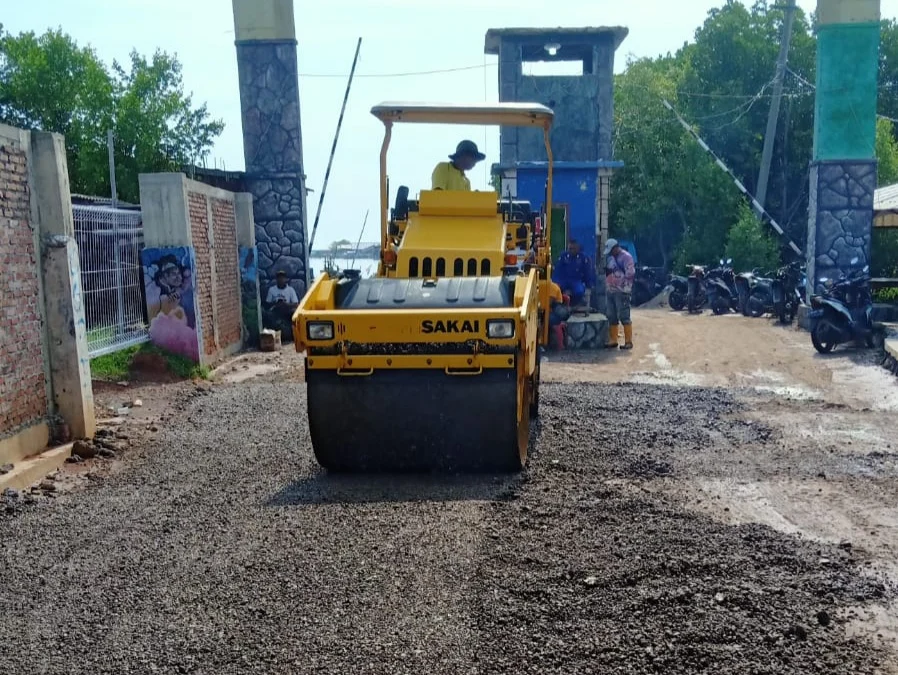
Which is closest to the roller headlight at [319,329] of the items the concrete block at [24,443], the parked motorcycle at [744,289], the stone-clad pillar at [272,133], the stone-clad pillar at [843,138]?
the concrete block at [24,443]

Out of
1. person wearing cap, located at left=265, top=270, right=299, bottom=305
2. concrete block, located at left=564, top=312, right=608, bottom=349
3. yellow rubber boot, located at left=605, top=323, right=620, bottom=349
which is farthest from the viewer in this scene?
person wearing cap, located at left=265, top=270, right=299, bottom=305

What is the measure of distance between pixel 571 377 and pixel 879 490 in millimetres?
5794

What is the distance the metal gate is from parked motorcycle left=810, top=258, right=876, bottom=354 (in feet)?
31.5

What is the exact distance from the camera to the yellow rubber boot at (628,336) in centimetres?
1454

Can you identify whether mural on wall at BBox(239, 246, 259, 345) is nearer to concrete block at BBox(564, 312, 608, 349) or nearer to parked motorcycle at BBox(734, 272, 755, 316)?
concrete block at BBox(564, 312, 608, 349)

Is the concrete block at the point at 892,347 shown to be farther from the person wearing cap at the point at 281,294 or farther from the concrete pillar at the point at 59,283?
the concrete pillar at the point at 59,283

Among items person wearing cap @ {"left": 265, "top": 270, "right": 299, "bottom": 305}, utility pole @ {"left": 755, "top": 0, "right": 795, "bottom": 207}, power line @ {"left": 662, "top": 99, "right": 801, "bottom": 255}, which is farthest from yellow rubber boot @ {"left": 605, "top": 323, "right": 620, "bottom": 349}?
utility pole @ {"left": 755, "top": 0, "right": 795, "bottom": 207}

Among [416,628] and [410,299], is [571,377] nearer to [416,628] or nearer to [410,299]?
[410,299]

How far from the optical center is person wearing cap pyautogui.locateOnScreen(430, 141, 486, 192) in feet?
28.5

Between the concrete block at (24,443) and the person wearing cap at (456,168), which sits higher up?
the person wearing cap at (456,168)

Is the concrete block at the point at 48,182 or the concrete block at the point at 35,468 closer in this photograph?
the concrete block at the point at 35,468

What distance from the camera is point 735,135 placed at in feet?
102

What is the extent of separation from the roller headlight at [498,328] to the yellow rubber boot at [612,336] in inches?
344

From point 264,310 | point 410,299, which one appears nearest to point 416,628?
point 410,299
